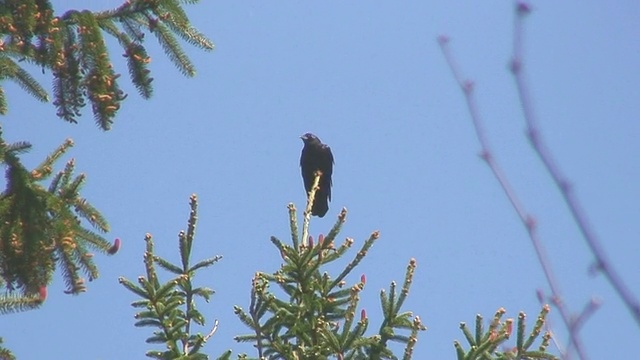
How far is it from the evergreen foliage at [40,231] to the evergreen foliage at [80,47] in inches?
10.6

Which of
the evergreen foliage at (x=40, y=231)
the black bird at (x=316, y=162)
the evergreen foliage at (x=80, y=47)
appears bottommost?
the evergreen foliage at (x=40, y=231)

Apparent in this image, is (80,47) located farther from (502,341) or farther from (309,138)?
(309,138)

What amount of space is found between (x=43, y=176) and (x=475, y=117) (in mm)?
2598

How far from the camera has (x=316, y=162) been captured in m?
9.55

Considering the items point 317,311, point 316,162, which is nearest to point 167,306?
point 317,311

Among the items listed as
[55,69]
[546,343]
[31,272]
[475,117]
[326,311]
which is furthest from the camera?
[326,311]

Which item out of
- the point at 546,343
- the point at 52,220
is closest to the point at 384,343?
the point at 546,343

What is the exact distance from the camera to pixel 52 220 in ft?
10.6

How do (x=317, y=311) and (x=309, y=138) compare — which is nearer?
(x=317, y=311)

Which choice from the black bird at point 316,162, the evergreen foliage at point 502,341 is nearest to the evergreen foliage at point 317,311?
the evergreen foliage at point 502,341

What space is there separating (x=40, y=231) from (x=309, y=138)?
6.91 metres

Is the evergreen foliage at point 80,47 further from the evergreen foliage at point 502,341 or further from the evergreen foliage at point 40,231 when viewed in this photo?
the evergreen foliage at point 502,341

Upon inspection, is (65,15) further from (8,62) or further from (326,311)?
(326,311)

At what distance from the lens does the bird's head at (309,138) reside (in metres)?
9.86
